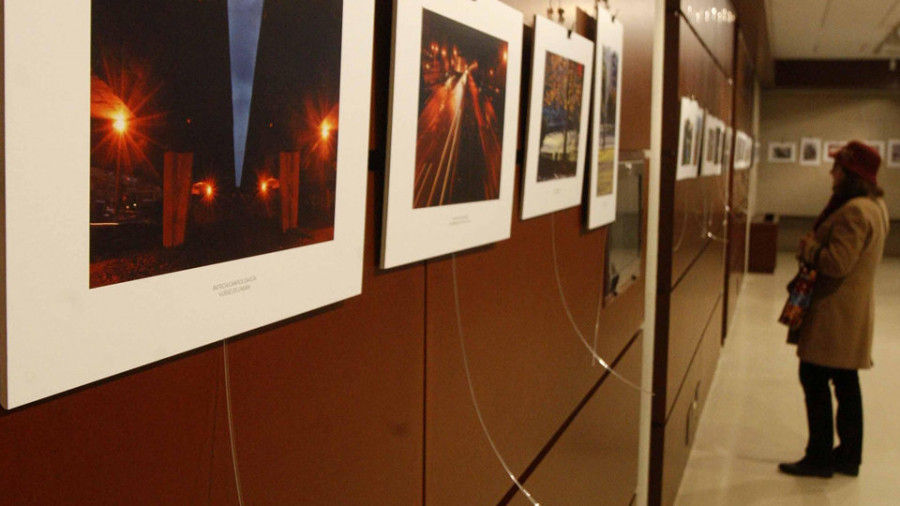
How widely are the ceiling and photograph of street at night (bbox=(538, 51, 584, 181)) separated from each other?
6611mm

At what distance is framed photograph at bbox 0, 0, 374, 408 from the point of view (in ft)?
2.13

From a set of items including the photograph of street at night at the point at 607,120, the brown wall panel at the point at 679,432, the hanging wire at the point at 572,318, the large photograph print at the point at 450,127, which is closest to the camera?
the large photograph print at the point at 450,127

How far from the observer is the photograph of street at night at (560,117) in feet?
6.30

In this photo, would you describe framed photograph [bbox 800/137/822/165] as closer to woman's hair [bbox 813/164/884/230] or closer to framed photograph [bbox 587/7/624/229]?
woman's hair [bbox 813/164/884/230]

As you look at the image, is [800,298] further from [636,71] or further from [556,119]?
[556,119]

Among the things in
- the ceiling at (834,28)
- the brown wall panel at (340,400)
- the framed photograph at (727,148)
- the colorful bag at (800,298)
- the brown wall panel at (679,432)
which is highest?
the ceiling at (834,28)

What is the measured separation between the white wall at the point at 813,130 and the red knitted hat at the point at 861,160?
12.3 metres

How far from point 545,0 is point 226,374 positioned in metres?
1.32

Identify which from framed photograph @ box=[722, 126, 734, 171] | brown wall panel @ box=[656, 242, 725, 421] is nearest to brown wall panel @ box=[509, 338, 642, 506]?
brown wall panel @ box=[656, 242, 725, 421]

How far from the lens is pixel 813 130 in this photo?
15.7 m

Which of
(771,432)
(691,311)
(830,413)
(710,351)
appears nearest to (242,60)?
(691,311)

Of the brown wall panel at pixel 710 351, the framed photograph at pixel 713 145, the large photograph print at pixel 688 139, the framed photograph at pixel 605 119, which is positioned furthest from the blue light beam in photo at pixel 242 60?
the brown wall panel at pixel 710 351

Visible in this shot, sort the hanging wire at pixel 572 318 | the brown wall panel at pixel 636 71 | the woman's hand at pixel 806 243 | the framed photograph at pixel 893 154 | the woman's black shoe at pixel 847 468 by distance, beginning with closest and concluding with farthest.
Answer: the hanging wire at pixel 572 318, the brown wall panel at pixel 636 71, the woman's hand at pixel 806 243, the woman's black shoe at pixel 847 468, the framed photograph at pixel 893 154

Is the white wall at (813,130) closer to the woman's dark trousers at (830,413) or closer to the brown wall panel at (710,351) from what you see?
the brown wall panel at (710,351)
